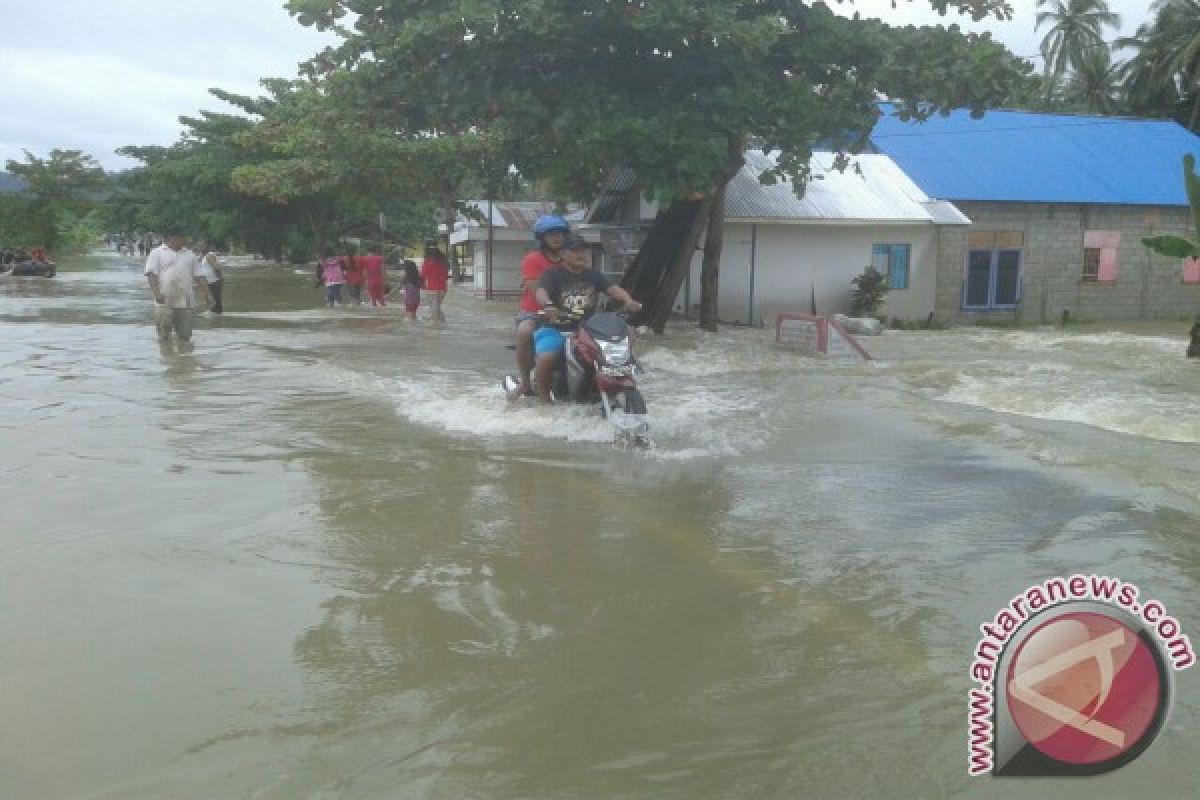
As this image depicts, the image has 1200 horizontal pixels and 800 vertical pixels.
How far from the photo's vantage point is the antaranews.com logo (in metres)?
2.02

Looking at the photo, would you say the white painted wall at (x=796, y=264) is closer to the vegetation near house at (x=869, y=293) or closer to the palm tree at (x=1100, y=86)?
the vegetation near house at (x=869, y=293)

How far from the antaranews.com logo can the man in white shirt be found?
13.3 metres

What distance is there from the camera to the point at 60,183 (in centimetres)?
6097

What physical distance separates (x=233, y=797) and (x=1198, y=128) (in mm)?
45033

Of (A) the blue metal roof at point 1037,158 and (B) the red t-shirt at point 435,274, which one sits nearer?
(B) the red t-shirt at point 435,274

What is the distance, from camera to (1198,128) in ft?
129

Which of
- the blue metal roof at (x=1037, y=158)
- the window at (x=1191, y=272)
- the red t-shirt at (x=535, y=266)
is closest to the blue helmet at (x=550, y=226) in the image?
the red t-shirt at (x=535, y=266)

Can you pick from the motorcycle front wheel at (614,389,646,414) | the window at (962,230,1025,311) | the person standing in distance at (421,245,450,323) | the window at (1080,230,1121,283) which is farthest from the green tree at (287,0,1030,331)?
the window at (1080,230,1121,283)

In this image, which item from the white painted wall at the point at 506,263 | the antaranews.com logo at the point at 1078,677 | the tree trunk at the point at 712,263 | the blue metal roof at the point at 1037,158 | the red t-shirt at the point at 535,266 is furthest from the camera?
the white painted wall at the point at 506,263

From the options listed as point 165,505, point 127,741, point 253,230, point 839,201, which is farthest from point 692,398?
point 253,230

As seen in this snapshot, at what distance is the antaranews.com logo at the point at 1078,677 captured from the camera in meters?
2.02

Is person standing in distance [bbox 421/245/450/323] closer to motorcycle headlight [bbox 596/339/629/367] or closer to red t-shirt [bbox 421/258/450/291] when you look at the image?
red t-shirt [bbox 421/258/450/291]

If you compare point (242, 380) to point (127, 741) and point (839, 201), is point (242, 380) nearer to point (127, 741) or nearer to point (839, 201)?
point (127, 741)

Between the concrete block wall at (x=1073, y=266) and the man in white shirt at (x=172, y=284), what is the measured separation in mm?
15756
